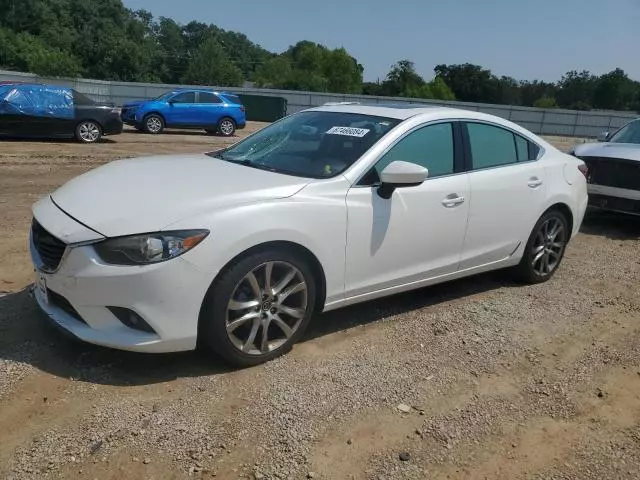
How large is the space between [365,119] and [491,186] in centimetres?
114

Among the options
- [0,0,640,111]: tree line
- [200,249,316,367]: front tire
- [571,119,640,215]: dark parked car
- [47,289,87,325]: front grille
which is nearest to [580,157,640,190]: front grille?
[571,119,640,215]: dark parked car

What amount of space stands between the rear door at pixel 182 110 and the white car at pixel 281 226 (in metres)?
16.3

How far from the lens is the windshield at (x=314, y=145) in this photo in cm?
396

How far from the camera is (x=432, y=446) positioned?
115 inches

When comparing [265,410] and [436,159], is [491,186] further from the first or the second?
[265,410]

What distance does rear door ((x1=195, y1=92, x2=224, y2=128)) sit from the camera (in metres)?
20.5

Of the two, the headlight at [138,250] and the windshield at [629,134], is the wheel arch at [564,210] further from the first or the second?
the windshield at [629,134]

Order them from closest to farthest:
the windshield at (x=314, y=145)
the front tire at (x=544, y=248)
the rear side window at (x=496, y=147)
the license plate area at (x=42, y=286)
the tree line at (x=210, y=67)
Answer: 1. the license plate area at (x=42, y=286)
2. the windshield at (x=314, y=145)
3. the rear side window at (x=496, y=147)
4. the front tire at (x=544, y=248)
5. the tree line at (x=210, y=67)

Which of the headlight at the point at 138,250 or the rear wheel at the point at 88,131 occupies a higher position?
the headlight at the point at 138,250

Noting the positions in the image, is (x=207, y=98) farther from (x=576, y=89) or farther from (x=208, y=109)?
(x=576, y=89)

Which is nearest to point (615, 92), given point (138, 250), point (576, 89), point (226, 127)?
point (576, 89)

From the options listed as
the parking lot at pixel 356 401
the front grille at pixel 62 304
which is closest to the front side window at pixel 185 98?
the parking lot at pixel 356 401

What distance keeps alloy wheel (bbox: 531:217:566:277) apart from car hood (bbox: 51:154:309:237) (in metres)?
2.59

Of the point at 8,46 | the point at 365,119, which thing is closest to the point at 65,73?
the point at 8,46
